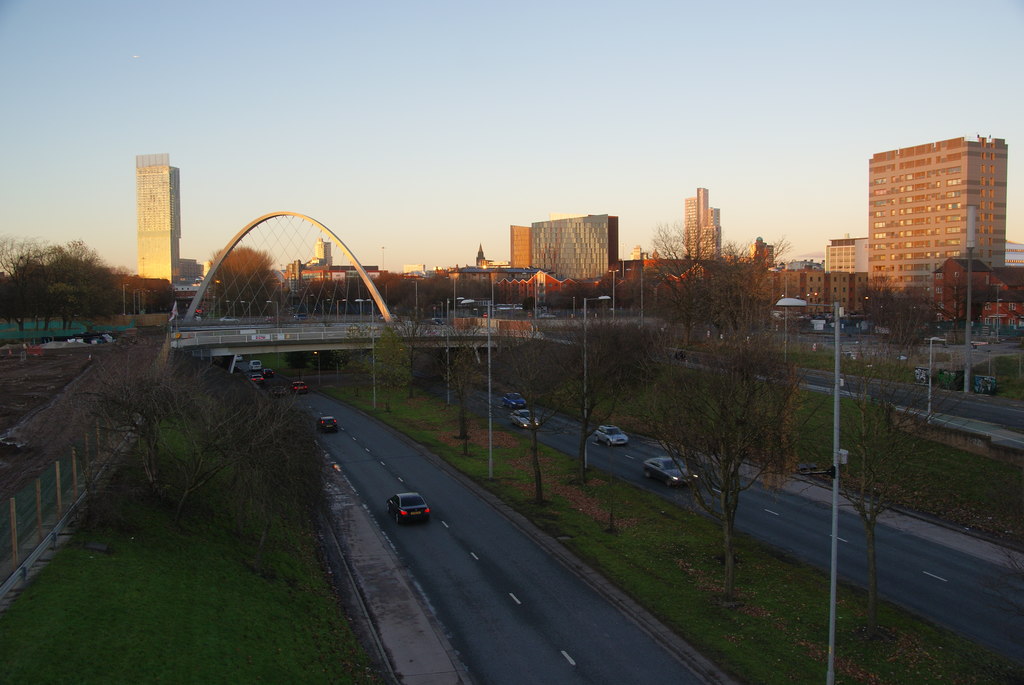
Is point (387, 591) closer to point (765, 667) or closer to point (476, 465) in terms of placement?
point (765, 667)

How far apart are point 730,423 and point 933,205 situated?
113501mm

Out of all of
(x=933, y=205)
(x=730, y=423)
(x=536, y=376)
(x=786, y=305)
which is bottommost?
(x=730, y=423)

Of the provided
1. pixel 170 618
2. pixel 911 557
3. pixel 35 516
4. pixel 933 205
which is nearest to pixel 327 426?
pixel 35 516

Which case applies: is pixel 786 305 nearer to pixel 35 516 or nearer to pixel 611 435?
pixel 35 516

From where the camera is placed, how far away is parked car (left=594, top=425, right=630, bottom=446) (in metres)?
40.3

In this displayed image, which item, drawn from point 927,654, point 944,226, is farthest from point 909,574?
point 944,226

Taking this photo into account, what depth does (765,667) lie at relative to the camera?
15969 mm

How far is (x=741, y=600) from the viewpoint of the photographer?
→ 1973 centimetres

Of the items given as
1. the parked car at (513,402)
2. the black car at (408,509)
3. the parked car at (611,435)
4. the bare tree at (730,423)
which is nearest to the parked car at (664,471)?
the parked car at (611,435)

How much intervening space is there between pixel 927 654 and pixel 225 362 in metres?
65.0

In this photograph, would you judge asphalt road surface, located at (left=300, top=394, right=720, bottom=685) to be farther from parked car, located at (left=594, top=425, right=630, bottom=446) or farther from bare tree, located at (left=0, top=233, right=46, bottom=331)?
bare tree, located at (left=0, top=233, right=46, bottom=331)

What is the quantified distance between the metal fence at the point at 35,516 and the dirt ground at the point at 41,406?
115cm

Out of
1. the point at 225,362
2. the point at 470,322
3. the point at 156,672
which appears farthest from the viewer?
the point at 225,362

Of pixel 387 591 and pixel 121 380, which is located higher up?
pixel 121 380
